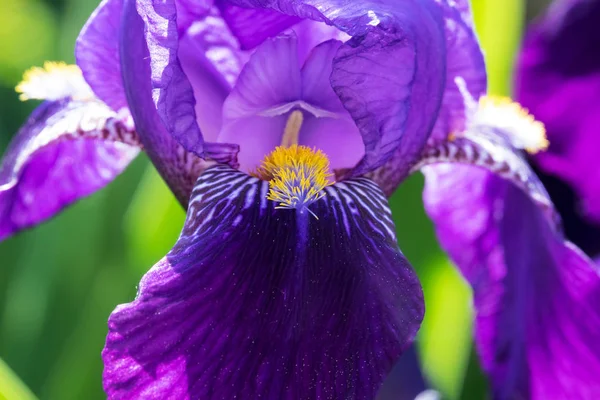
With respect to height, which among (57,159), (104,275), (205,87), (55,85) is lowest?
(104,275)

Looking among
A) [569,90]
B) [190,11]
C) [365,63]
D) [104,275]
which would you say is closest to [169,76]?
[190,11]

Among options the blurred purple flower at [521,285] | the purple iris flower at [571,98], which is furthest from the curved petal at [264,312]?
the purple iris flower at [571,98]

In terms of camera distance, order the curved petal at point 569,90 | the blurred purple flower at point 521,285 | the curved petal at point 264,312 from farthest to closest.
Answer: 1. the curved petal at point 569,90
2. the blurred purple flower at point 521,285
3. the curved petal at point 264,312

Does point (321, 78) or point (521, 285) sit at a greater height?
point (321, 78)

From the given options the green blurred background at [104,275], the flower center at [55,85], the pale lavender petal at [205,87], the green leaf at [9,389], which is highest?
the pale lavender petal at [205,87]

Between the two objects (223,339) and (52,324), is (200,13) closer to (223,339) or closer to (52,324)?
(223,339)

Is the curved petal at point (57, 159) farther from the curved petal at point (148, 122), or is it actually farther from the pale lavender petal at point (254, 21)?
the pale lavender petal at point (254, 21)

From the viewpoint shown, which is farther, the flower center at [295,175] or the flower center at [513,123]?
the flower center at [513,123]

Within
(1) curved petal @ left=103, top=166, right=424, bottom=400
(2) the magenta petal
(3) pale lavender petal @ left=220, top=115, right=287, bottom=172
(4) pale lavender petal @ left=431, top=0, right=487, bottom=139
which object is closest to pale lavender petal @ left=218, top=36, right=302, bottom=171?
(3) pale lavender petal @ left=220, top=115, right=287, bottom=172

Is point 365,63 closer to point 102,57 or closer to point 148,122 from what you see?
point 148,122
